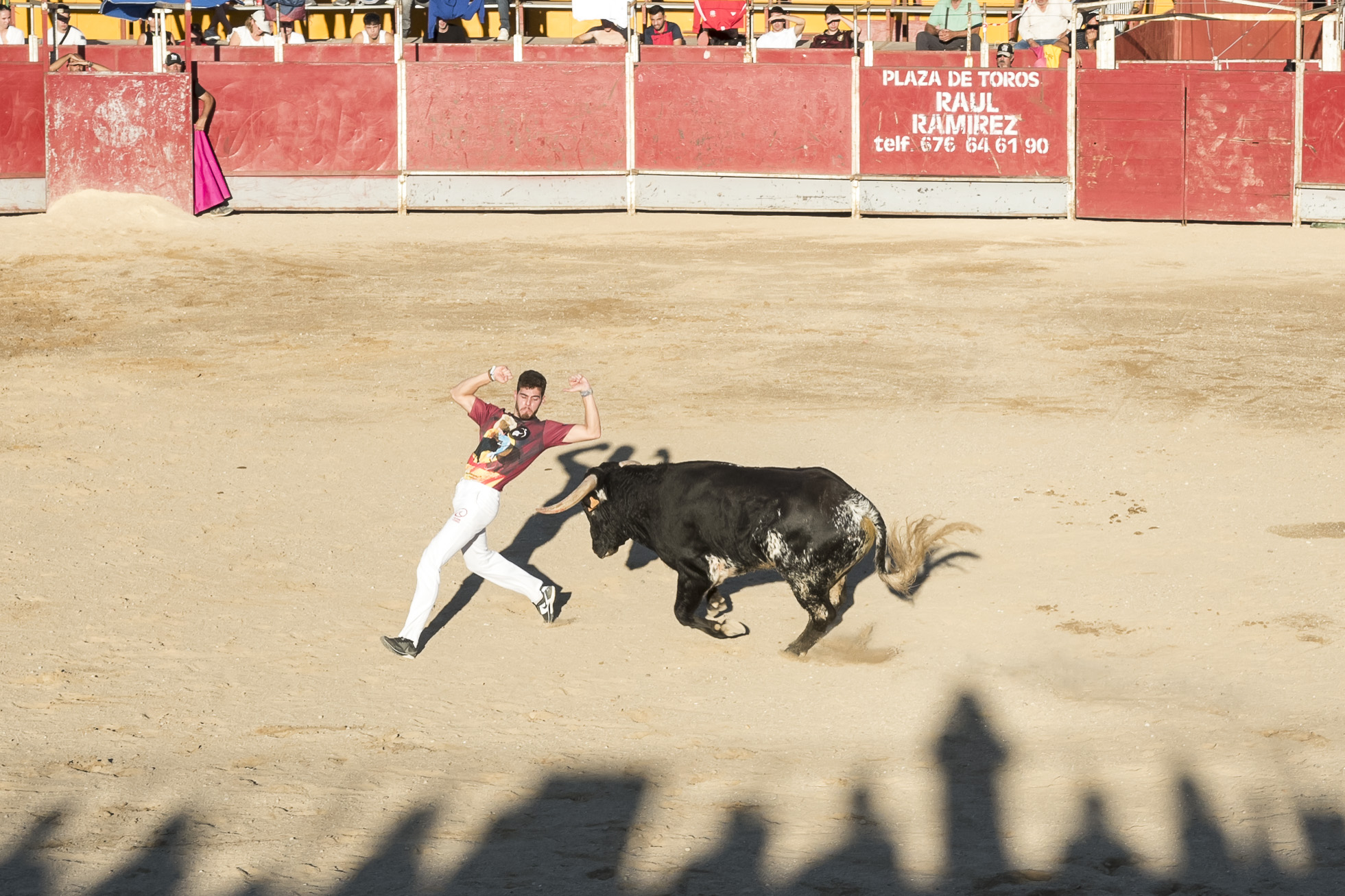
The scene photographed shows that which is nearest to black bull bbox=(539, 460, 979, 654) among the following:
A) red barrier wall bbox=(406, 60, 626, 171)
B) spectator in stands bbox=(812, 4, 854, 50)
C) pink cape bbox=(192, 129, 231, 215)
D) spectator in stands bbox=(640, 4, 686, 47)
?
pink cape bbox=(192, 129, 231, 215)

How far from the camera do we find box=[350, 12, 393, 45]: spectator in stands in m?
23.2

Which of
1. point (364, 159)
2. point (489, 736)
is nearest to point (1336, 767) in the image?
point (489, 736)

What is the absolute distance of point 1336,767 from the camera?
21.8ft

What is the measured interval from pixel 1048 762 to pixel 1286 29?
72.7ft

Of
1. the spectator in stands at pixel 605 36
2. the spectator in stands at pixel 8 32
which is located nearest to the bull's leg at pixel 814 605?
the spectator in stands at pixel 605 36

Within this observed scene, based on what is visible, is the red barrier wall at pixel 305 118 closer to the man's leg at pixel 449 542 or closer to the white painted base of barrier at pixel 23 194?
the white painted base of barrier at pixel 23 194

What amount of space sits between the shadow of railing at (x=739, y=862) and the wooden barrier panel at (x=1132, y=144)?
15.8 m

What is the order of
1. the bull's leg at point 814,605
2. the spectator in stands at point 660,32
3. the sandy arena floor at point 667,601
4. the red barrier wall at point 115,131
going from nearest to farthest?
the sandy arena floor at point 667,601 < the bull's leg at point 814,605 < the red barrier wall at point 115,131 < the spectator in stands at point 660,32

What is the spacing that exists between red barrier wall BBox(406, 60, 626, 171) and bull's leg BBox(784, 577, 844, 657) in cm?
1478

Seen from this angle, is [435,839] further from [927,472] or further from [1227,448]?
[1227,448]

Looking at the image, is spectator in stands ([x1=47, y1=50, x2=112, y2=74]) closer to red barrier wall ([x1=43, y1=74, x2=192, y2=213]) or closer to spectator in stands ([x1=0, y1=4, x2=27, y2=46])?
red barrier wall ([x1=43, y1=74, x2=192, y2=213])

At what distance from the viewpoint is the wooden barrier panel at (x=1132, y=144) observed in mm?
20719

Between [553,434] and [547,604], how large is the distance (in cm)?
96

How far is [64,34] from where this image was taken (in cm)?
2169
